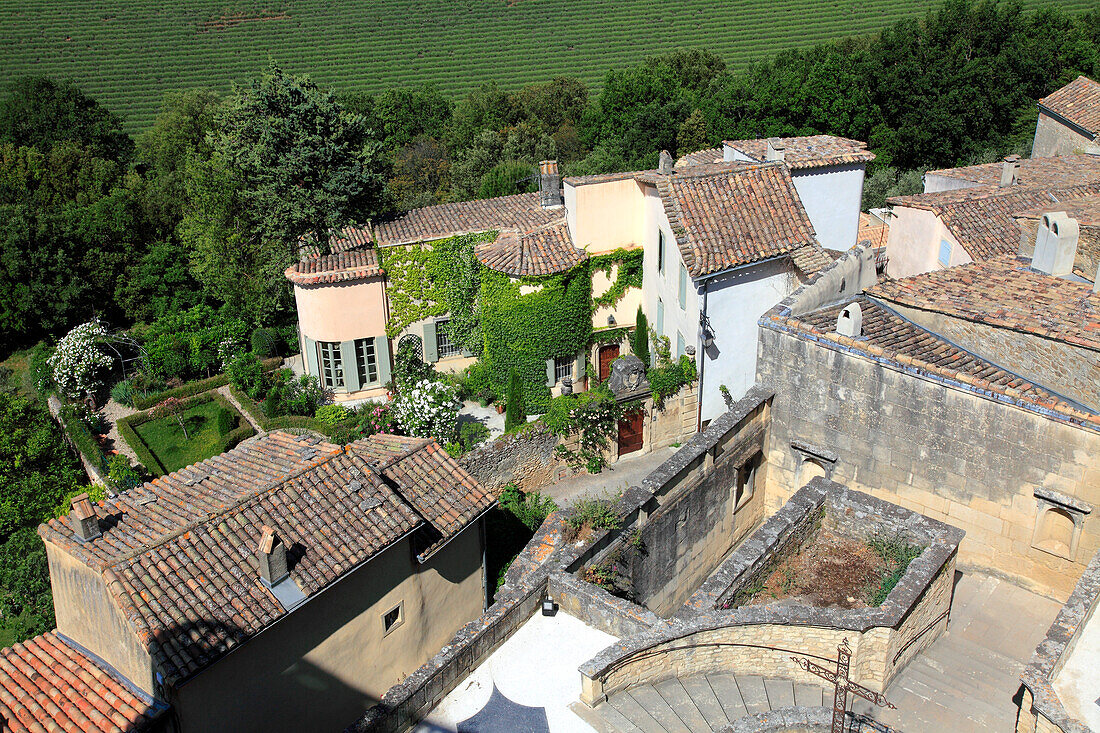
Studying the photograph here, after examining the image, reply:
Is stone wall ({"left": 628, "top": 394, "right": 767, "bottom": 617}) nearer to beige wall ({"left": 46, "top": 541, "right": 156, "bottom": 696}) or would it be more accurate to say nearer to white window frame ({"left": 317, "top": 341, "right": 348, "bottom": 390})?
beige wall ({"left": 46, "top": 541, "right": 156, "bottom": 696})

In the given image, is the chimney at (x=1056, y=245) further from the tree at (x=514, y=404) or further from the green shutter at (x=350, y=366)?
the green shutter at (x=350, y=366)

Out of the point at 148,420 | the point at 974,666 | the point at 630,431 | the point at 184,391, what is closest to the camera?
the point at 974,666

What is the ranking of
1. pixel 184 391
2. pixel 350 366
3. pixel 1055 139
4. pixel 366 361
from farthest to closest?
pixel 1055 139
pixel 184 391
pixel 366 361
pixel 350 366

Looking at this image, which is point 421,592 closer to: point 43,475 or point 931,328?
point 931,328

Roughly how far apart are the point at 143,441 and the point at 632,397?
1563 cm

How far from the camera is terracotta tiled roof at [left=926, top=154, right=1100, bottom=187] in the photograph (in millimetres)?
26359

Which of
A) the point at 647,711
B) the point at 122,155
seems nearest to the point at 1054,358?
the point at 647,711

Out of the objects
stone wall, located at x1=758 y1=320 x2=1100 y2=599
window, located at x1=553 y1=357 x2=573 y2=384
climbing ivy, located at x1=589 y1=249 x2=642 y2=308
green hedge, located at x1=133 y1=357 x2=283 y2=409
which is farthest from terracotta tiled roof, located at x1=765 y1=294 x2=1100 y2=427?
green hedge, located at x1=133 y1=357 x2=283 y2=409

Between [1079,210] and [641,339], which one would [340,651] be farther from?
[1079,210]

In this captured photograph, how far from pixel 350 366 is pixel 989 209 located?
1937 centimetres

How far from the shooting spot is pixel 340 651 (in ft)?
45.3

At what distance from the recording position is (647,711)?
1062 cm

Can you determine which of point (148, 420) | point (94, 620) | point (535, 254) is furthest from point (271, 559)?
point (148, 420)

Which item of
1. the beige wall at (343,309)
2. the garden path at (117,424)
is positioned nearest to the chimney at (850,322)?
A: the beige wall at (343,309)
